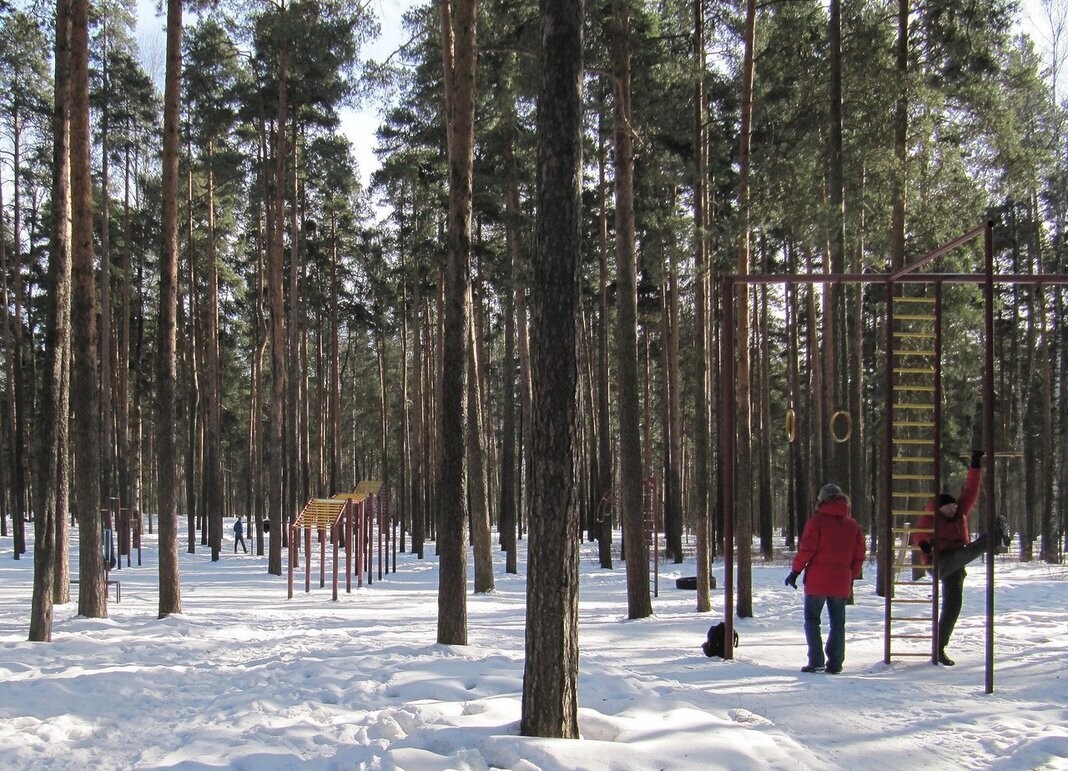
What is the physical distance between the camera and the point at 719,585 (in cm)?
1823

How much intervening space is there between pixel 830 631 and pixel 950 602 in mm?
1292

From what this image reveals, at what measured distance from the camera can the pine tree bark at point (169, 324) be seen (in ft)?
38.8

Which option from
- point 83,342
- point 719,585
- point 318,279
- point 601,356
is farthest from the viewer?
point 318,279

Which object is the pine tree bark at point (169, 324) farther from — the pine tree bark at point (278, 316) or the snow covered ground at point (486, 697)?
the pine tree bark at point (278, 316)

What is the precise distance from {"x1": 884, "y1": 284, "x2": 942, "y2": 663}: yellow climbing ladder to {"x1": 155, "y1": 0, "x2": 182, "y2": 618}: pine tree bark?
8847mm

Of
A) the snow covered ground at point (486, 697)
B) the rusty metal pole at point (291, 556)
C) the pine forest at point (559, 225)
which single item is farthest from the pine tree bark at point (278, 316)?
the snow covered ground at point (486, 697)

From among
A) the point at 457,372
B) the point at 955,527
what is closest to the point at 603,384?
the point at 457,372

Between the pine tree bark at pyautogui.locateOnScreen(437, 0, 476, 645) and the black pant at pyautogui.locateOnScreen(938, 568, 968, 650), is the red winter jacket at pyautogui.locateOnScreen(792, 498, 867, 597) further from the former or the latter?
the pine tree bark at pyautogui.locateOnScreen(437, 0, 476, 645)

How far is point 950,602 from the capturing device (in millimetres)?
8594

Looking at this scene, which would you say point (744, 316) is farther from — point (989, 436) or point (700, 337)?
point (989, 436)

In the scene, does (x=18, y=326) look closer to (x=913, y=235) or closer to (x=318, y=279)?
(x=318, y=279)

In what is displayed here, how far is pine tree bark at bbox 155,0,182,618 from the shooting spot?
38.8ft

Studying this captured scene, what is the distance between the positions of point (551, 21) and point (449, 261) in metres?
4.13

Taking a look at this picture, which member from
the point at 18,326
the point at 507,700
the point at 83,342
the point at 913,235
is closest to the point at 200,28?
the point at 18,326
